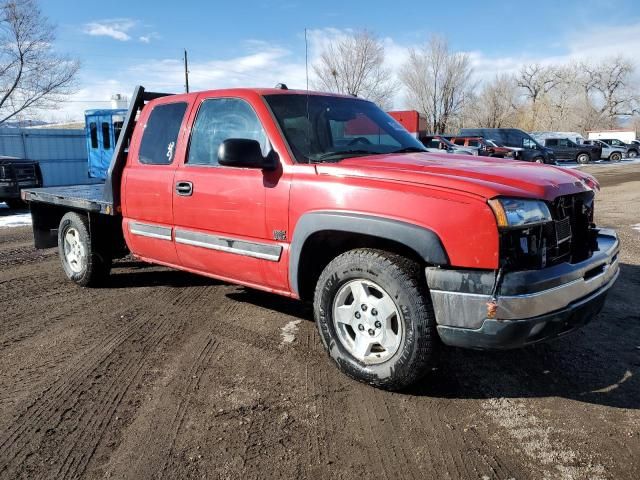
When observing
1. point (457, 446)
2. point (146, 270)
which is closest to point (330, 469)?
point (457, 446)

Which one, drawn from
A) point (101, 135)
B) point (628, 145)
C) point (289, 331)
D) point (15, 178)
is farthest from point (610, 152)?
point (289, 331)

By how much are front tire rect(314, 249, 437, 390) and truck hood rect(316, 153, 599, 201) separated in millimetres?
485

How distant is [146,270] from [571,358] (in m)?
4.71

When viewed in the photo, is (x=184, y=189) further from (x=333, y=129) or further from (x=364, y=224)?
(x=364, y=224)

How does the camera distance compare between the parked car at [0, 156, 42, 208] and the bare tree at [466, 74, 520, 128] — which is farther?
the bare tree at [466, 74, 520, 128]

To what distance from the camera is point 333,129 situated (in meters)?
3.92

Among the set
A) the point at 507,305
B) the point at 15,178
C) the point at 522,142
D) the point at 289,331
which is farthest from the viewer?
the point at 522,142

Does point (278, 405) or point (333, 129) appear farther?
point (333, 129)

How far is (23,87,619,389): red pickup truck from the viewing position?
2.69m

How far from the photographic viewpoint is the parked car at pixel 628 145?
135 ft

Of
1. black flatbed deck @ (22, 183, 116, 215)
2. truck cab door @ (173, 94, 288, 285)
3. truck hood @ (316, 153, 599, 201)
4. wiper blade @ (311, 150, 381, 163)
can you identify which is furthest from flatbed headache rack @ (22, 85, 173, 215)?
truck hood @ (316, 153, 599, 201)

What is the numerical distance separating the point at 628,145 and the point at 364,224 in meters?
47.0

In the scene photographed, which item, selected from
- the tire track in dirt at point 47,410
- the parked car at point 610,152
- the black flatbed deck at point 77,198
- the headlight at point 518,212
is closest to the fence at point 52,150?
the black flatbed deck at point 77,198

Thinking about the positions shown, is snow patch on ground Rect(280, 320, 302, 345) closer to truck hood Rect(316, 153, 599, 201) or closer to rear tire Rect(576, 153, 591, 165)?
truck hood Rect(316, 153, 599, 201)
